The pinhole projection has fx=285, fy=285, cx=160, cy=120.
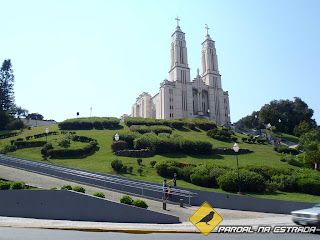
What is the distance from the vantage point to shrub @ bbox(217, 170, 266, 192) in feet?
67.2

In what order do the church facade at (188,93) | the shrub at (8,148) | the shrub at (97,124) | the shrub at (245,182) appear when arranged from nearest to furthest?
the shrub at (245,182), the shrub at (8,148), the shrub at (97,124), the church facade at (188,93)

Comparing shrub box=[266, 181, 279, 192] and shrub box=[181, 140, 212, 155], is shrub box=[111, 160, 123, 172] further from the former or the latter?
shrub box=[266, 181, 279, 192]

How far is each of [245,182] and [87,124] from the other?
127ft

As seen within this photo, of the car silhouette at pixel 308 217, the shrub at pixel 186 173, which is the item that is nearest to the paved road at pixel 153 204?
the car silhouette at pixel 308 217

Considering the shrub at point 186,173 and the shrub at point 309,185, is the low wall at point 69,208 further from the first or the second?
the shrub at point 309,185

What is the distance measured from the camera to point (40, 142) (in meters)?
38.7

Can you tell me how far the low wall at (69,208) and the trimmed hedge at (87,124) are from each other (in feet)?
120

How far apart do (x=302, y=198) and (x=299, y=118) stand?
6789 cm

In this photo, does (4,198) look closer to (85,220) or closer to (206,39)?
(85,220)

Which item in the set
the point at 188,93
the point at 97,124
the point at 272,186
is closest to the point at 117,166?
the point at 272,186

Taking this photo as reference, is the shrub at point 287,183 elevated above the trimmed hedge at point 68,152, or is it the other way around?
the trimmed hedge at point 68,152

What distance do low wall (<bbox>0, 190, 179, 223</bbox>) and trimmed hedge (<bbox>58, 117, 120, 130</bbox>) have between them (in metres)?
36.5

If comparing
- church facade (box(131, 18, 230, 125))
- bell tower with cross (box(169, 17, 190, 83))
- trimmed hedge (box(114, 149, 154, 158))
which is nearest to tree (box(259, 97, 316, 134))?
church facade (box(131, 18, 230, 125))

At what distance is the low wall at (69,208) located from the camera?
1370 cm
